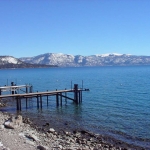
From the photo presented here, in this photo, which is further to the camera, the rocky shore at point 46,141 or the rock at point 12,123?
the rock at point 12,123

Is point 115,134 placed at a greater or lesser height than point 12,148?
lesser

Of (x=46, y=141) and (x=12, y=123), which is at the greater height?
(x=12, y=123)

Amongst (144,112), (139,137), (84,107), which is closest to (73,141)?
(139,137)

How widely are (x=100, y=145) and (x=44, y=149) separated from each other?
553 cm

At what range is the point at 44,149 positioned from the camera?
56.0ft

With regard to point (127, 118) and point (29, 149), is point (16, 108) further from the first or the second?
point (29, 149)

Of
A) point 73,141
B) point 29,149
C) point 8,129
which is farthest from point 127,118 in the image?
point 29,149

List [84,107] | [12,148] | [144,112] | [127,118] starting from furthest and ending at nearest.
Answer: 1. [84,107]
2. [144,112]
3. [127,118]
4. [12,148]

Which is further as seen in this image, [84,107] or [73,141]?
[84,107]

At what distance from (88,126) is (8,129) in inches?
385

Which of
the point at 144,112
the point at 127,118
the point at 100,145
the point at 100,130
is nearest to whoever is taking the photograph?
the point at 100,145

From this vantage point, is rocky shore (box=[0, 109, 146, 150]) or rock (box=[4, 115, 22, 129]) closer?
rocky shore (box=[0, 109, 146, 150])

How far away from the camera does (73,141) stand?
20.8m

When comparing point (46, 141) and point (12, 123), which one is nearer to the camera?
point (46, 141)
